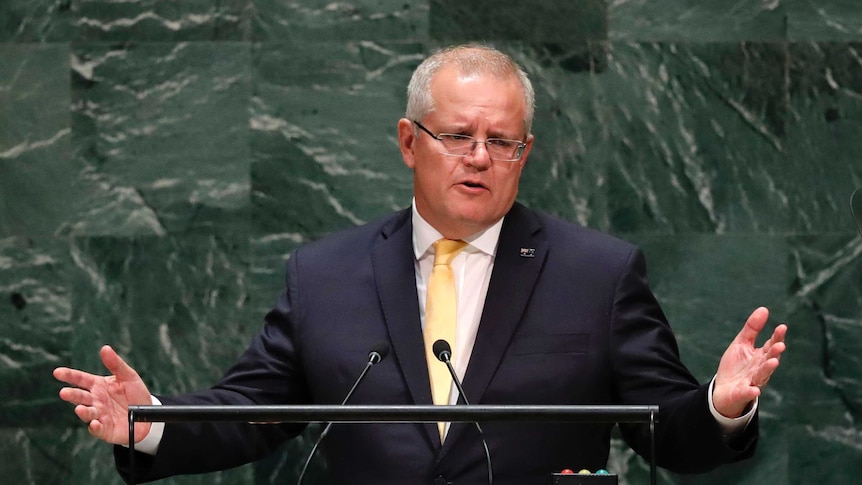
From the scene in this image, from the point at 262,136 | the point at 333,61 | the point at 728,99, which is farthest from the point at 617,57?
the point at 262,136

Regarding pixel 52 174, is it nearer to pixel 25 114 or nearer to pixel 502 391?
pixel 25 114

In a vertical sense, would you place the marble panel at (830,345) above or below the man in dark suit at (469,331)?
below

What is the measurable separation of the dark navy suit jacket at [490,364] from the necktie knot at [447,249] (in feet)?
0.26

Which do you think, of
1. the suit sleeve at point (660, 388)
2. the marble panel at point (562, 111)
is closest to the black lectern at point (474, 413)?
the suit sleeve at point (660, 388)

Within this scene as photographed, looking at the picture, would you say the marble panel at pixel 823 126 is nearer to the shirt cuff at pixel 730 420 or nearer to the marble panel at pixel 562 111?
the marble panel at pixel 562 111

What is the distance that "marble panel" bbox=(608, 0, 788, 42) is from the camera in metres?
4.20

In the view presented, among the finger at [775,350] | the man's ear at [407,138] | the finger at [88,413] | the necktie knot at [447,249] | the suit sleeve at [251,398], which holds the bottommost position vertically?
the suit sleeve at [251,398]

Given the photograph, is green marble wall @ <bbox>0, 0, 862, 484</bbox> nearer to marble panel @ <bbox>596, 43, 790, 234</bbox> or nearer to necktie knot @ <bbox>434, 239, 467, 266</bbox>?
marble panel @ <bbox>596, 43, 790, 234</bbox>

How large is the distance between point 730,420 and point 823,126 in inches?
68.1

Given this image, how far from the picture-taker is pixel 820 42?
4.20 meters

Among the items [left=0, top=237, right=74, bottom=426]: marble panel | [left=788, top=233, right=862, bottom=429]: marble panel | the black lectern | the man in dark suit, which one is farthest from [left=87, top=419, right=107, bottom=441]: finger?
[left=788, top=233, right=862, bottom=429]: marble panel

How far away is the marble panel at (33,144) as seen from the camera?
→ 14.0 ft

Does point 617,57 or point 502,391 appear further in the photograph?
point 617,57

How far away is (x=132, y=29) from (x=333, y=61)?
70 cm
